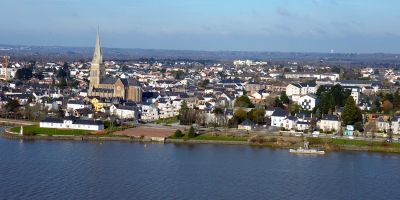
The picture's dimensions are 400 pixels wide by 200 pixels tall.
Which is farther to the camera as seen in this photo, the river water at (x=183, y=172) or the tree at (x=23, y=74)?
the tree at (x=23, y=74)

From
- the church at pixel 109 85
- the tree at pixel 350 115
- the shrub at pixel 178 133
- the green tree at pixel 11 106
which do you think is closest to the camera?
the shrub at pixel 178 133

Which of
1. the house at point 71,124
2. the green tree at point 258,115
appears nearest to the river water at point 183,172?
the house at point 71,124

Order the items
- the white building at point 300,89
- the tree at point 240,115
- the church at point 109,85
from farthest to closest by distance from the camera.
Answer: the white building at point 300,89 < the church at point 109,85 < the tree at point 240,115

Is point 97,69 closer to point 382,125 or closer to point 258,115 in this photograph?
point 258,115

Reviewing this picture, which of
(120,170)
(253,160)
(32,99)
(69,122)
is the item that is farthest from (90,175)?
(32,99)

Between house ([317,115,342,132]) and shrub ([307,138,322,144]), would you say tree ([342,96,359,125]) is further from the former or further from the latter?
shrub ([307,138,322,144])

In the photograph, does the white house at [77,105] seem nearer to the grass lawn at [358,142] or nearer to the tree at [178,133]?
the tree at [178,133]
